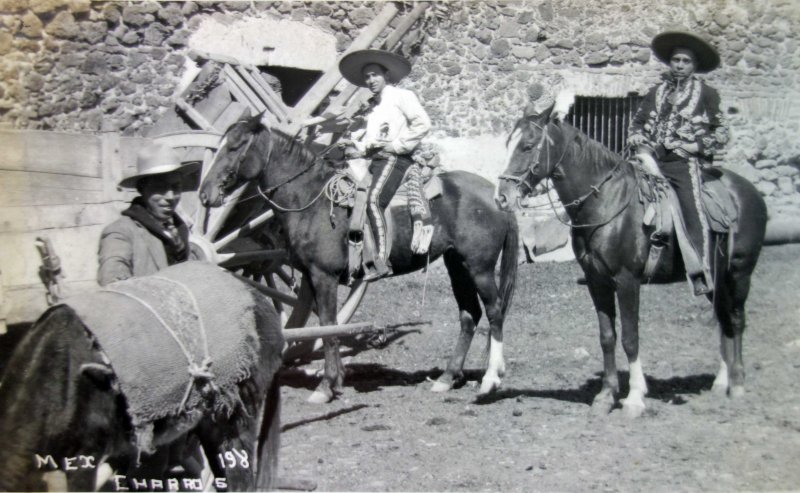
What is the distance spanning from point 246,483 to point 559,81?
8.78 m

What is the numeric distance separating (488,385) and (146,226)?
140 inches

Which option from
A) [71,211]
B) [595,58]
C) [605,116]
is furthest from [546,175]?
[605,116]

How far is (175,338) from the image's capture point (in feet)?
10.2

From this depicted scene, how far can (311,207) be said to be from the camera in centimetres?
659

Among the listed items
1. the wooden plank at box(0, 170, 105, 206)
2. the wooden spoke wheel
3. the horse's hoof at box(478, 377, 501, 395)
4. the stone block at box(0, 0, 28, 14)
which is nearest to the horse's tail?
the horse's hoof at box(478, 377, 501, 395)

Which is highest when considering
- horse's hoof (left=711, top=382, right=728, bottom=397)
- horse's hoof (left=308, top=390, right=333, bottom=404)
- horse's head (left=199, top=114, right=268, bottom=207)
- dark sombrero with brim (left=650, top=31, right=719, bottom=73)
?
dark sombrero with brim (left=650, top=31, right=719, bottom=73)

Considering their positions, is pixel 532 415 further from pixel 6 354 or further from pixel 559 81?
pixel 559 81

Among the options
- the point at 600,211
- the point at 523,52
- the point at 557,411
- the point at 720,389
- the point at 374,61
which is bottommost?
the point at 557,411

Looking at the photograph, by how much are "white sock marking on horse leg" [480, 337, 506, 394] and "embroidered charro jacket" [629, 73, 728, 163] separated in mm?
2046

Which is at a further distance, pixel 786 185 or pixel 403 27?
pixel 786 185

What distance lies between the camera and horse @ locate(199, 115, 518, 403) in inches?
247

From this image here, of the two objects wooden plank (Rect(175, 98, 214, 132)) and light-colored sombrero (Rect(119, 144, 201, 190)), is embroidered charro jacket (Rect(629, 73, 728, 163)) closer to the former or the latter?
wooden plank (Rect(175, 98, 214, 132))

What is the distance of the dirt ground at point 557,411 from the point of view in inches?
185

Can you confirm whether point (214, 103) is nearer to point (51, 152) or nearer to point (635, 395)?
point (51, 152)
